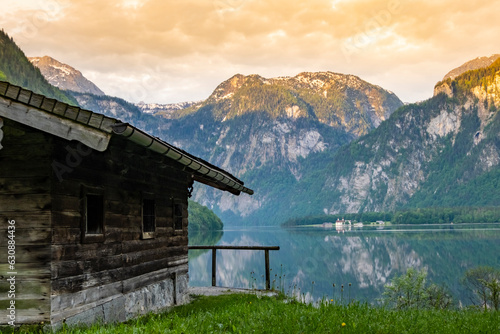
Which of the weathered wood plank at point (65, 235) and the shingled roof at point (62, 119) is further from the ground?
the shingled roof at point (62, 119)

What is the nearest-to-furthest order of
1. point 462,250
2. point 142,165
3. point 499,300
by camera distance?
point 142,165
point 499,300
point 462,250

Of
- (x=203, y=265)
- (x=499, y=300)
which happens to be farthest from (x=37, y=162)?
(x=203, y=265)

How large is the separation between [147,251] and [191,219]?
14407cm

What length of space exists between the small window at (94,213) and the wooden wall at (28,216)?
130cm

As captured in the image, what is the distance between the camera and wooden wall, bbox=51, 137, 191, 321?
28.4 ft

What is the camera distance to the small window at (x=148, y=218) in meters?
11.9

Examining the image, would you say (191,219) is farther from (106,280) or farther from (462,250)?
(106,280)

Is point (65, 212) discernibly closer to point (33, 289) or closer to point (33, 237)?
point (33, 237)

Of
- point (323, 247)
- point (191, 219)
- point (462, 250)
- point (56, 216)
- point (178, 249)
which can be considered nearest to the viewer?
Answer: point (56, 216)

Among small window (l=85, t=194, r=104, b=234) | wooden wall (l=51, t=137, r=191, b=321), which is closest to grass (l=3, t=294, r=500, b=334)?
wooden wall (l=51, t=137, r=191, b=321)

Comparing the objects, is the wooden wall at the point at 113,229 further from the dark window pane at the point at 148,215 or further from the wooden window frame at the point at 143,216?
the dark window pane at the point at 148,215

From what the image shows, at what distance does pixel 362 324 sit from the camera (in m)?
8.80

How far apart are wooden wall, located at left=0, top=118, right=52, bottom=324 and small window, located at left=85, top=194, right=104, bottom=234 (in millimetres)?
1296

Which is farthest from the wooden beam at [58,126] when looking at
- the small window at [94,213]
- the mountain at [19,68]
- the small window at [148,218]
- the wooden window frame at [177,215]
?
the mountain at [19,68]
